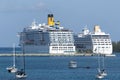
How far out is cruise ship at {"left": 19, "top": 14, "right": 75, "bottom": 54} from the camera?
522 feet

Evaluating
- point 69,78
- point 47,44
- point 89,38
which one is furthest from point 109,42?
point 69,78

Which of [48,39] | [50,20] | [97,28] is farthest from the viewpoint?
[97,28]

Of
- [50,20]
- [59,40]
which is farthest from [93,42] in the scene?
[50,20]

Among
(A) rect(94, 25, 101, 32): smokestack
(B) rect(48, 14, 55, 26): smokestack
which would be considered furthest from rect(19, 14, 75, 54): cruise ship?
(A) rect(94, 25, 101, 32): smokestack

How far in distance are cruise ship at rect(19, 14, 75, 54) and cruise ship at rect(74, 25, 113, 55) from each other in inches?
103

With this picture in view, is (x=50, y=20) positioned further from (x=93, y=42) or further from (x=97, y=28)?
(x=93, y=42)

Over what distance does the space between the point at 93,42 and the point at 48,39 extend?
10.3 m

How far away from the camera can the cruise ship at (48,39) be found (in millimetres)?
159125

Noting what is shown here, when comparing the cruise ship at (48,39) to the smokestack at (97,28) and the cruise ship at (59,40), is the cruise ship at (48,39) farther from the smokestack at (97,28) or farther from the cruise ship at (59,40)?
the smokestack at (97,28)

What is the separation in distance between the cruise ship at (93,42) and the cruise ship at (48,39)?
8.55ft

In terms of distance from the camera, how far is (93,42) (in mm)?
165375

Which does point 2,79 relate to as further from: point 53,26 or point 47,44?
point 53,26

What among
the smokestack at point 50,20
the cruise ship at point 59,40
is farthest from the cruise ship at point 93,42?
the smokestack at point 50,20

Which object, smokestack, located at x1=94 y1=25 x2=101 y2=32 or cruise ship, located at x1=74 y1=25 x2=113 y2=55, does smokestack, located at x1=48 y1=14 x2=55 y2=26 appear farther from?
smokestack, located at x1=94 y1=25 x2=101 y2=32
